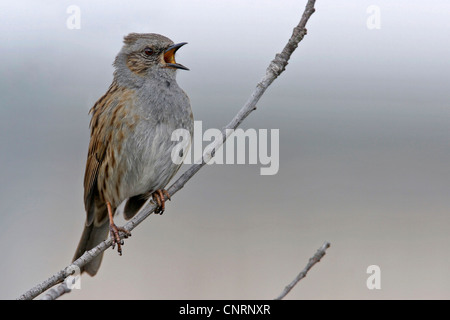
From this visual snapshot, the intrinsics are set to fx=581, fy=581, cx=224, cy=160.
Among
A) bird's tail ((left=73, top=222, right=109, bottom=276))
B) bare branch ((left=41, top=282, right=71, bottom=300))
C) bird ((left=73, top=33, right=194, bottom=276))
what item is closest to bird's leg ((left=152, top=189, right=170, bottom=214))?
bird ((left=73, top=33, right=194, bottom=276))

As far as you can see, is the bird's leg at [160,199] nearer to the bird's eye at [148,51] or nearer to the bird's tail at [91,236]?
the bird's tail at [91,236]

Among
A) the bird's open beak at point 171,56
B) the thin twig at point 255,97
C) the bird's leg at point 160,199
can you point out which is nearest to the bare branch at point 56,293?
the thin twig at point 255,97

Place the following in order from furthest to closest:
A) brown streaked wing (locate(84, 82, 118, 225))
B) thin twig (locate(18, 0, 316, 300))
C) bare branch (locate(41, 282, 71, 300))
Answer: brown streaked wing (locate(84, 82, 118, 225)) < thin twig (locate(18, 0, 316, 300)) < bare branch (locate(41, 282, 71, 300))

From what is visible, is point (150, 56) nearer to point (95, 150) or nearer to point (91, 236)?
point (95, 150)

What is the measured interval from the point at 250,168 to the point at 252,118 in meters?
0.54

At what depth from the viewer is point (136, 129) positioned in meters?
3.68

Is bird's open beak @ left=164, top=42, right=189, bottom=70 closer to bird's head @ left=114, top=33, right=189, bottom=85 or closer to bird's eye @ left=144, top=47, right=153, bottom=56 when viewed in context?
bird's head @ left=114, top=33, right=189, bottom=85

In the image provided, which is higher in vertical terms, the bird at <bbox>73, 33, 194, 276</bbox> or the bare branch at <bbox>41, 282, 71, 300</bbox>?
the bird at <bbox>73, 33, 194, 276</bbox>

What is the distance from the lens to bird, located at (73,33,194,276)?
369 cm

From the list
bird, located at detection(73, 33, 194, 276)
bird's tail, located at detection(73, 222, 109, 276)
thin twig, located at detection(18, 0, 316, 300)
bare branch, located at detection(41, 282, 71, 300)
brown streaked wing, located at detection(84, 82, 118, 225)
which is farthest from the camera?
bird's tail, located at detection(73, 222, 109, 276)

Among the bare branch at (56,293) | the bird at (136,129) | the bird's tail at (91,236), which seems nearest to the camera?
the bare branch at (56,293)

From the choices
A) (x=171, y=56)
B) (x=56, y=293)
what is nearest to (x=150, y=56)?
(x=171, y=56)

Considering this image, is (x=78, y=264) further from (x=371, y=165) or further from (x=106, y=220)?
(x=371, y=165)

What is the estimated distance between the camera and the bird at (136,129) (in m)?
3.69
